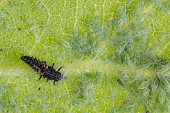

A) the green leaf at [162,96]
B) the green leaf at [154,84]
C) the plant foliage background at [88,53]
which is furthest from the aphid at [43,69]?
the green leaf at [162,96]

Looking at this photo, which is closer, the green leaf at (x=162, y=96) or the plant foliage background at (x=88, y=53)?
the plant foliage background at (x=88, y=53)

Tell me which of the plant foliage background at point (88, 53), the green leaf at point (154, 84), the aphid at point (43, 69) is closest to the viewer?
the aphid at point (43, 69)

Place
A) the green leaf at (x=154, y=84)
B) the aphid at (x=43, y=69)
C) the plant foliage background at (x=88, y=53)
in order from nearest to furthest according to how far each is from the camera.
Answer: the aphid at (x=43, y=69) → the plant foliage background at (x=88, y=53) → the green leaf at (x=154, y=84)

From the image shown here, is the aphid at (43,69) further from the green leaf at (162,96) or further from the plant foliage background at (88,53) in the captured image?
the green leaf at (162,96)

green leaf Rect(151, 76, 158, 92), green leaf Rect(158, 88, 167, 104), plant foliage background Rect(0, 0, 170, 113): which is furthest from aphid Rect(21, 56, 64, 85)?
green leaf Rect(158, 88, 167, 104)

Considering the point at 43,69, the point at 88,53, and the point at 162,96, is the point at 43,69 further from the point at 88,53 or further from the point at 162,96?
the point at 162,96

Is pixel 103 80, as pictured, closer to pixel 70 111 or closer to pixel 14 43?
pixel 70 111

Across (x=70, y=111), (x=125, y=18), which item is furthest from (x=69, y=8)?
(x=70, y=111)
